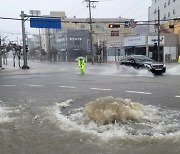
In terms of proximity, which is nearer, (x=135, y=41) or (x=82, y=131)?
(x=82, y=131)

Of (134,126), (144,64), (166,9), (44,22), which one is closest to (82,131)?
(134,126)

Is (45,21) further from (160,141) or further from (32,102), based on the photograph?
(160,141)

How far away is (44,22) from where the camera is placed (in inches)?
1549

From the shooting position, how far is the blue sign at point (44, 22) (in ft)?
127

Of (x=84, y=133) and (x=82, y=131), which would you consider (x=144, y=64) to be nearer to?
(x=82, y=131)

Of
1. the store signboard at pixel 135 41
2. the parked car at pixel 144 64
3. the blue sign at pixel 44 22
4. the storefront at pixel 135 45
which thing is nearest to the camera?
the parked car at pixel 144 64

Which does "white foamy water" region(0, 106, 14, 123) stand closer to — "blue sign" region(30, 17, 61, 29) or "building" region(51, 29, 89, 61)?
"blue sign" region(30, 17, 61, 29)

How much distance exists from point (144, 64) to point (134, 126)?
707 inches

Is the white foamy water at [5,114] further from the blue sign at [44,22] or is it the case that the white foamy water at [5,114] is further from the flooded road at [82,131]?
the blue sign at [44,22]

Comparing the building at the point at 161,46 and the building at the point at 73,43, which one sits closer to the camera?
the building at the point at 161,46

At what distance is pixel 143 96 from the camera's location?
1177 cm

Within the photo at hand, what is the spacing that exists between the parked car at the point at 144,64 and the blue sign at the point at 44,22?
14.9 metres

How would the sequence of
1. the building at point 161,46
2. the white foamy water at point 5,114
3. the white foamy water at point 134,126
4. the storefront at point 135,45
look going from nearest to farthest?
the white foamy water at point 134,126, the white foamy water at point 5,114, the building at point 161,46, the storefront at point 135,45

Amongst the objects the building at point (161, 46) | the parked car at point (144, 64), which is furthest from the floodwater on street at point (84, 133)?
the building at point (161, 46)
